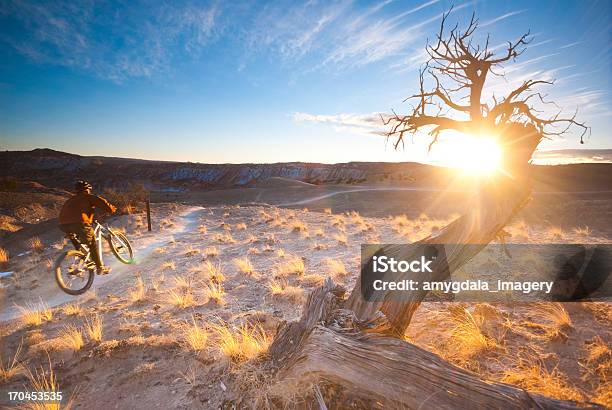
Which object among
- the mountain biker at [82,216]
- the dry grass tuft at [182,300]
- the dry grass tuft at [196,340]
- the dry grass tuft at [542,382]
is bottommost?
the dry grass tuft at [182,300]

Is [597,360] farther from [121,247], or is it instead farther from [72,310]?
[121,247]

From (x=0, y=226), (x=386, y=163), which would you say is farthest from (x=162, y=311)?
(x=386, y=163)

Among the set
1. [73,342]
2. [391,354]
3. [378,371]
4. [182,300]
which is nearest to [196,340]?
[73,342]

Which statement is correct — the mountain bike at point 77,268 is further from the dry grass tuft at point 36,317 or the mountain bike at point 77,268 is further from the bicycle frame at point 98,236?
the dry grass tuft at point 36,317

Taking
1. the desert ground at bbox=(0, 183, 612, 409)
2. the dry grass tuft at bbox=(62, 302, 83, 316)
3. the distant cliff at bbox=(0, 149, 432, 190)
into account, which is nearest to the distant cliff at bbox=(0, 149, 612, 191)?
the distant cliff at bbox=(0, 149, 432, 190)

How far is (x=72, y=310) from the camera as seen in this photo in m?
5.85

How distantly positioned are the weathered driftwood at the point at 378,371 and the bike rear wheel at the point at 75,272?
6.31 metres

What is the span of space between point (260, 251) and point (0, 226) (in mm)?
15253

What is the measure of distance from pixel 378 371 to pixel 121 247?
29.2 ft

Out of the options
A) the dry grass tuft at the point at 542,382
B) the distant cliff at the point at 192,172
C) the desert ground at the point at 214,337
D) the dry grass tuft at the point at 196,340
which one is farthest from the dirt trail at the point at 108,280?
the distant cliff at the point at 192,172

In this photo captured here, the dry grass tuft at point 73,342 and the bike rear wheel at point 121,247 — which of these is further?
the bike rear wheel at point 121,247

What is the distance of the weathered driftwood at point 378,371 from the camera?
219 cm

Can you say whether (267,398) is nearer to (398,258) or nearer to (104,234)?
(398,258)

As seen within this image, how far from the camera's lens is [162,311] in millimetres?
5625
